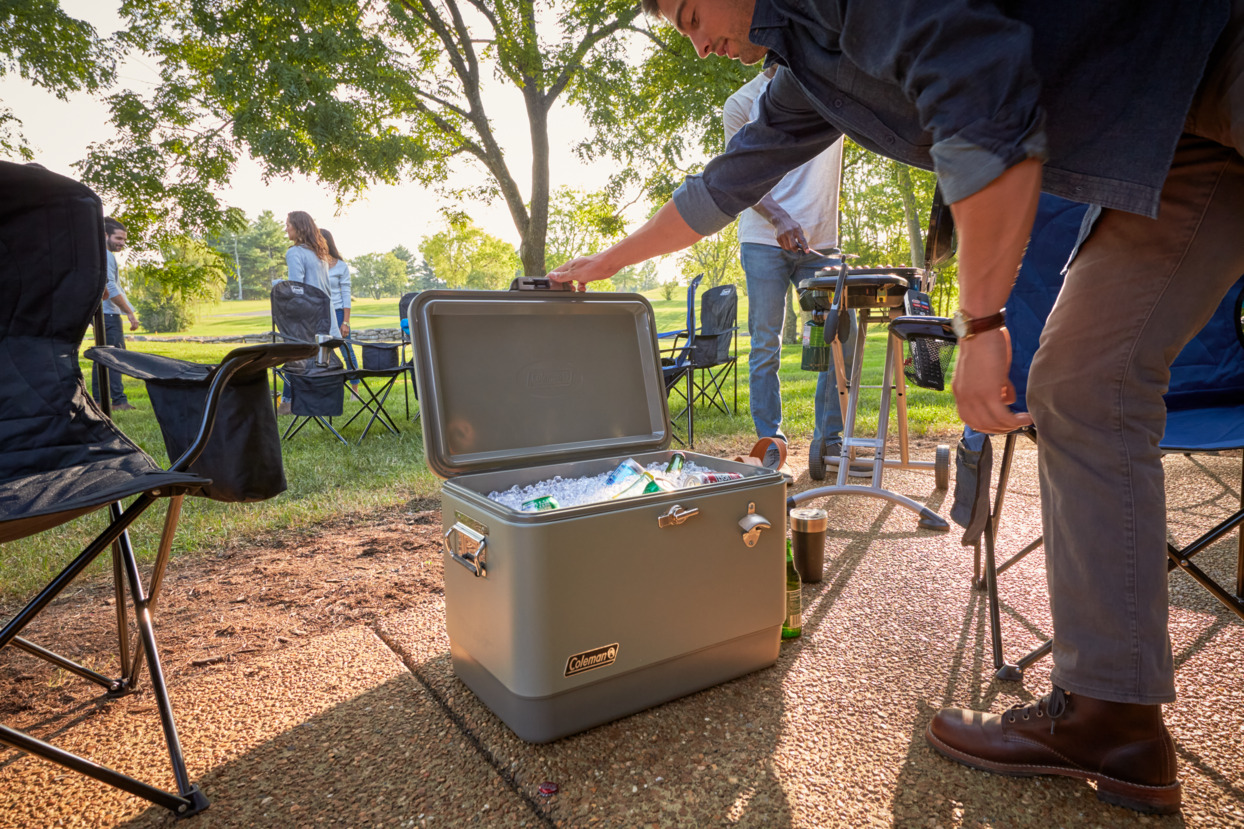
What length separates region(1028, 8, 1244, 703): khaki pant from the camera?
966mm

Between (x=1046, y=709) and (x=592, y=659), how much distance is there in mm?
805

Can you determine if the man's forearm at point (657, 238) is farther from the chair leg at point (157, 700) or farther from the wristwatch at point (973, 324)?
the chair leg at point (157, 700)

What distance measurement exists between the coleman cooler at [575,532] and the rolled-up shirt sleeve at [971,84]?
0.74 meters

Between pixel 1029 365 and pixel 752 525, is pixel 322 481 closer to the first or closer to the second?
pixel 752 525

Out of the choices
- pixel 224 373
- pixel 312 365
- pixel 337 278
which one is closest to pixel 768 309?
pixel 224 373

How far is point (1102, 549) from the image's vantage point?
3.29 ft

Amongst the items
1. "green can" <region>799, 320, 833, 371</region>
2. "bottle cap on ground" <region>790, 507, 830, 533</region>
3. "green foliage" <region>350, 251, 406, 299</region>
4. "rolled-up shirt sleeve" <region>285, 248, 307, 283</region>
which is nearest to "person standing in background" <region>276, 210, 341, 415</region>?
"rolled-up shirt sleeve" <region>285, 248, 307, 283</region>

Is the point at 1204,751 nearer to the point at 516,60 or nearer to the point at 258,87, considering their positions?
the point at 258,87

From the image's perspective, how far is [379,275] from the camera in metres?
64.1

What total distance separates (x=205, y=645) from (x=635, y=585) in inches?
50.7

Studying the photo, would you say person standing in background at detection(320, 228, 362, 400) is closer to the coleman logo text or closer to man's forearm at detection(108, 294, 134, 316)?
man's forearm at detection(108, 294, 134, 316)

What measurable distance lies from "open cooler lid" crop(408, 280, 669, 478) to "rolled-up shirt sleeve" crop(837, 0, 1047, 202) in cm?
99

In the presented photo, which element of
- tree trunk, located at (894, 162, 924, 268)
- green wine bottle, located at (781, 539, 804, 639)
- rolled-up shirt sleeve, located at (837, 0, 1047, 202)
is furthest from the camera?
tree trunk, located at (894, 162, 924, 268)

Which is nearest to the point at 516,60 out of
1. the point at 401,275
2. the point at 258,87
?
the point at 258,87
